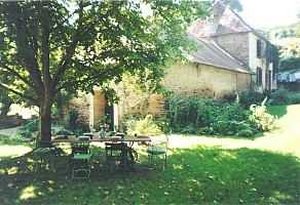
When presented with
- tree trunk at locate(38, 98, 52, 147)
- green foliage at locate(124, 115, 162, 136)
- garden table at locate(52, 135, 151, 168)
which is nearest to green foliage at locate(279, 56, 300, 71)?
green foliage at locate(124, 115, 162, 136)

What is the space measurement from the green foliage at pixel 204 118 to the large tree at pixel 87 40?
7900 millimetres

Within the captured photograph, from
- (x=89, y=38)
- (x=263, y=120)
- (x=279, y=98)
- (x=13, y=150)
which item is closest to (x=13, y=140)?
(x=13, y=150)

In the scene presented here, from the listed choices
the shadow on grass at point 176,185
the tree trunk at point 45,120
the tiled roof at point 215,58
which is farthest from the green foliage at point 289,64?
the tree trunk at point 45,120

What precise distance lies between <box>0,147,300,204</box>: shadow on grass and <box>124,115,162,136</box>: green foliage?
7.59 metres

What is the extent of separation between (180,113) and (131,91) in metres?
2.70

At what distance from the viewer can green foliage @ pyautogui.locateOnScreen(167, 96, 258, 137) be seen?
72.2 feet

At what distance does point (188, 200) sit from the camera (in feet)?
32.5

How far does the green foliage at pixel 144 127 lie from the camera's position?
21297 millimetres

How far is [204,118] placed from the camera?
918 inches

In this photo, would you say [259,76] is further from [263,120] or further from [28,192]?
[28,192]

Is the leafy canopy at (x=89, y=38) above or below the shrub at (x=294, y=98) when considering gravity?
above

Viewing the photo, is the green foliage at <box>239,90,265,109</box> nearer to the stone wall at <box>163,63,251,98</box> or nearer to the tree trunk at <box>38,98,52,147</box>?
the stone wall at <box>163,63,251,98</box>

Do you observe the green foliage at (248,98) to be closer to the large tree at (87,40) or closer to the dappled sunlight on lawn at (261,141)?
the dappled sunlight on lawn at (261,141)

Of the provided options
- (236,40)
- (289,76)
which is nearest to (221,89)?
(236,40)
